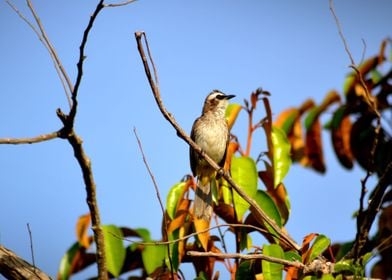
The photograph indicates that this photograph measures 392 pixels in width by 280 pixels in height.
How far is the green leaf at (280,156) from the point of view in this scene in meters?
4.45

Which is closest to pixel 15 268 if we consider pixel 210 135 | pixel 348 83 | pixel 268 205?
pixel 268 205

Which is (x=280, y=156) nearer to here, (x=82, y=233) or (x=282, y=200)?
(x=282, y=200)

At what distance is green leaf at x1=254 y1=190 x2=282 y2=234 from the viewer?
12.9 feet

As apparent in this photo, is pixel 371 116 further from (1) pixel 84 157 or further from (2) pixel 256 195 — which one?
(1) pixel 84 157

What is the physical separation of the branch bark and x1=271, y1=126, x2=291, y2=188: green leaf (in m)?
1.89

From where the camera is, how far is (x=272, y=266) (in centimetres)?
326

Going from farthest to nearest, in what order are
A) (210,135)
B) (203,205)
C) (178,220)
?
(210,135) → (203,205) → (178,220)

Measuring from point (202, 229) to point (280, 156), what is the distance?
932 millimetres

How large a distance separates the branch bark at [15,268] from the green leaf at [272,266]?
1.15 meters

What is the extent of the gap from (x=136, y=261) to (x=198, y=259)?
0.73 meters

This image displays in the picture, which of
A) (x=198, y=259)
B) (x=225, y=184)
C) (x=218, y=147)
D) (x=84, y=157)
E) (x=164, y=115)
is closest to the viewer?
(x=84, y=157)

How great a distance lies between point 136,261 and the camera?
457 cm

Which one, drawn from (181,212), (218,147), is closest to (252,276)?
(181,212)

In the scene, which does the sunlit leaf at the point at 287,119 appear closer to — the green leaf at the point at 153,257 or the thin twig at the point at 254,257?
the green leaf at the point at 153,257
